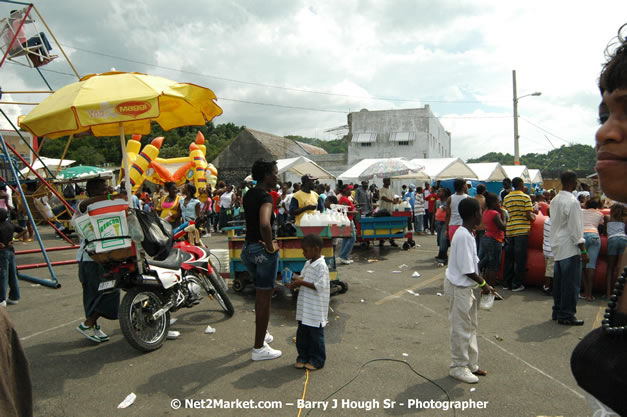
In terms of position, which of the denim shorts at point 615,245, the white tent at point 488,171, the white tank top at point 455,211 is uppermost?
the white tent at point 488,171

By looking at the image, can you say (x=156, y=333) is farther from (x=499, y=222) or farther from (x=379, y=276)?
(x=499, y=222)

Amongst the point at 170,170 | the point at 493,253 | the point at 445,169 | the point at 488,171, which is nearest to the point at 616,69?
the point at 493,253

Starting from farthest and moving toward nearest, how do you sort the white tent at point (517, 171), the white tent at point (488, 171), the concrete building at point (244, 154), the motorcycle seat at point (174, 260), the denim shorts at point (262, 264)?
the concrete building at point (244, 154), the white tent at point (517, 171), the white tent at point (488, 171), the motorcycle seat at point (174, 260), the denim shorts at point (262, 264)

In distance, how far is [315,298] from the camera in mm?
4176

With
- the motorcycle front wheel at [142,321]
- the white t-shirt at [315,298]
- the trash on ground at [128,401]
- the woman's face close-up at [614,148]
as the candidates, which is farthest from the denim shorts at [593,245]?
the trash on ground at [128,401]

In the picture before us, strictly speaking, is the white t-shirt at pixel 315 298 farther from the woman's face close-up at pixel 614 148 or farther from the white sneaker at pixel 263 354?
the woman's face close-up at pixel 614 148

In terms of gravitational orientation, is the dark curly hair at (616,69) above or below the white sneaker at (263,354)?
above

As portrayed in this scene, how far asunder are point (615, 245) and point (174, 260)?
6.93 metres

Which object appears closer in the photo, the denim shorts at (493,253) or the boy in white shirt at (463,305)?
the boy in white shirt at (463,305)

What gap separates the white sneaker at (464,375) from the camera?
3927mm

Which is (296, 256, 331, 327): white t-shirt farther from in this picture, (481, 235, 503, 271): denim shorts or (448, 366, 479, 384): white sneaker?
(481, 235, 503, 271): denim shorts

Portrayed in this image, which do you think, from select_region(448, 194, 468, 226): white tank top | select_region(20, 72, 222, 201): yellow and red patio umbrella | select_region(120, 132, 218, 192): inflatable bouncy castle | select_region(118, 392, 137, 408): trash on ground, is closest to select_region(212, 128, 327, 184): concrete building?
select_region(120, 132, 218, 192): inflatable bouncy castle

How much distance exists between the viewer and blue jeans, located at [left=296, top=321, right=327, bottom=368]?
420cm

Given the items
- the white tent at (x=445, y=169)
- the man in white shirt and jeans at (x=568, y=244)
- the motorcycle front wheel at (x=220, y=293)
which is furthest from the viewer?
the white tent at (x=445, y=169)
